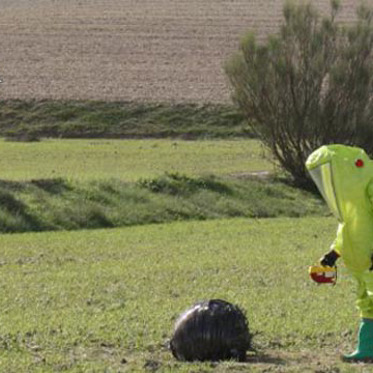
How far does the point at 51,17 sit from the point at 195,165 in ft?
127

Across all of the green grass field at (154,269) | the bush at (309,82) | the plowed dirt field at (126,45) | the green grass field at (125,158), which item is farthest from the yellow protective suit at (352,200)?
the plowed dirt field at (126,45)

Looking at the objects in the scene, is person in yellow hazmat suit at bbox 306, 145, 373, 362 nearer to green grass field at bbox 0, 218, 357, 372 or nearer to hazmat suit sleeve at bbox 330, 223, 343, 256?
hazmat suit sleeve at bbox 330, 223, 343, 256

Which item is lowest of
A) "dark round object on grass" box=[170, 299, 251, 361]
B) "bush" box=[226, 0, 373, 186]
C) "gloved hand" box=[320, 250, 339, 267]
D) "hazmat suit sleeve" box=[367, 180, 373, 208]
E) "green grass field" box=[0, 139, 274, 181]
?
"green grass field" box=[0, 139, 274, 181]

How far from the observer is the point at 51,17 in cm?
7144

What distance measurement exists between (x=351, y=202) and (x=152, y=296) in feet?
Answer: 15.3

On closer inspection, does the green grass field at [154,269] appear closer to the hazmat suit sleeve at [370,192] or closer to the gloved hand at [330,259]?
the gloved hand at [330,259]

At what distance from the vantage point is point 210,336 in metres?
10.5

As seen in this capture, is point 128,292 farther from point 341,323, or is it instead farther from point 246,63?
point 246,63

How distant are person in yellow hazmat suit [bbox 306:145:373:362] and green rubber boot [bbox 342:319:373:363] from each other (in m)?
0.19

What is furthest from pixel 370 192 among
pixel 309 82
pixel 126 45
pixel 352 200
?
pixel 126 45

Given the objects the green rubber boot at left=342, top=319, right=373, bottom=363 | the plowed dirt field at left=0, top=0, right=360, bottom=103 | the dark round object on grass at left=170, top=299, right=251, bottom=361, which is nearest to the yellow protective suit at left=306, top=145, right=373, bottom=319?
the green rubber boot at left=342, top=319, right=373, bottom=363

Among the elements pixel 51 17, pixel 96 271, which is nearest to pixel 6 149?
pixel 96 271

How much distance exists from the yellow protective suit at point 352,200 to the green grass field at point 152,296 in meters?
0.85

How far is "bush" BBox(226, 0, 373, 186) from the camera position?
32188 millimetres
